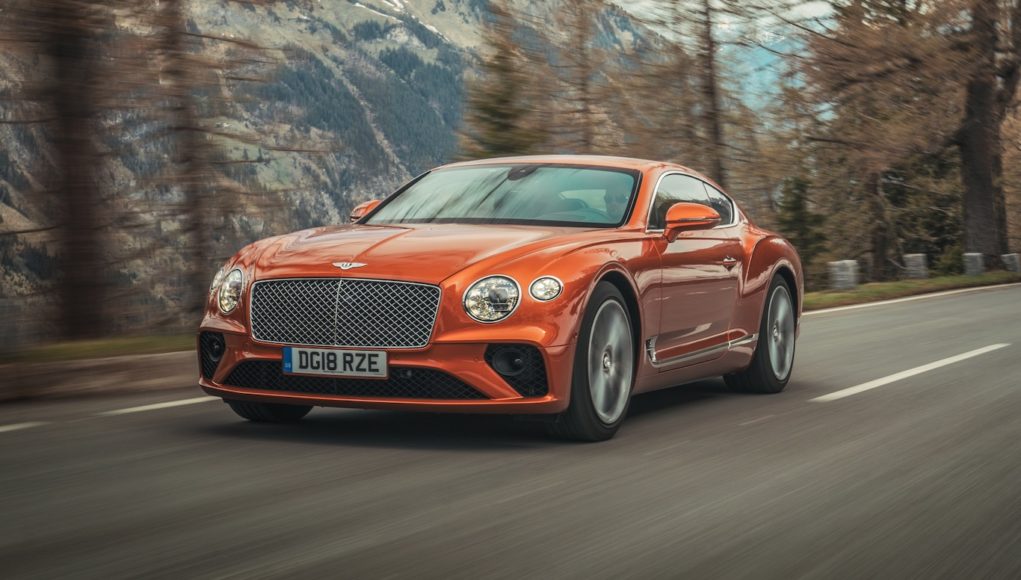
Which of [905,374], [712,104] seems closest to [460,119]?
[712,104]

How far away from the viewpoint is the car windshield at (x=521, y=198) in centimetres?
732

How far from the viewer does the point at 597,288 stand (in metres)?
6.57

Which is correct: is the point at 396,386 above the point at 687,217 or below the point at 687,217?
below

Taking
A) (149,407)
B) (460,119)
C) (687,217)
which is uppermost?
(460,119)

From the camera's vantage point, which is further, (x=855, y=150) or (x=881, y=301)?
(x=855, y=150)

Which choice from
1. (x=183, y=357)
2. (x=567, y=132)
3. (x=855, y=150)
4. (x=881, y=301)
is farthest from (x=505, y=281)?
(x=855, y=150)

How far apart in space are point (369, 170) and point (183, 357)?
7644 millimetres

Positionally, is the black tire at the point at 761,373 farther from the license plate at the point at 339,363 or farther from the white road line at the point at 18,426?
the white road line at the point at 18,426

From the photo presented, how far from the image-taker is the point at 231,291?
21.6ft

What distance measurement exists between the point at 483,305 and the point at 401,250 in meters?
0.58

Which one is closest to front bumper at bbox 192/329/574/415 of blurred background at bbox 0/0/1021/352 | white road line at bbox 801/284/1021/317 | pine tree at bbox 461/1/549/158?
blurred background at bbox 0/0/1021/352

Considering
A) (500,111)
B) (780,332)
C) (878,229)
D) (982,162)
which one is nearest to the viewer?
(780,332)

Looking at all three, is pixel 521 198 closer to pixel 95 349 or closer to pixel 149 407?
pixel 149 407

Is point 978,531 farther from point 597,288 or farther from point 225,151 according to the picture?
point 225,151
